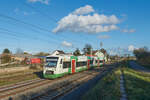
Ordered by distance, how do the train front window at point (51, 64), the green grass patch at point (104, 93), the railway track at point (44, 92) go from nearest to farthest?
the green grass patch at point (104, 93) → the railway track at point (44, 92) → the train front window at point (51, 64)

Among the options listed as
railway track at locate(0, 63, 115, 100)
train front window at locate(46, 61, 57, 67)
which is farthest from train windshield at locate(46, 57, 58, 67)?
railway track at locate(0, 63, 115, 100)

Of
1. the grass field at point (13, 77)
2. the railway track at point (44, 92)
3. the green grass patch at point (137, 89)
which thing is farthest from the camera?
the grass field at point (13, 77)

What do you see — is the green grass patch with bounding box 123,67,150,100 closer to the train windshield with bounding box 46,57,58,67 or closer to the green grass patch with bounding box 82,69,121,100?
the green grass patch with bounding box 82,69,121,100

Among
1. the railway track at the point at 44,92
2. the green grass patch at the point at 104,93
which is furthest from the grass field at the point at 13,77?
the green grass patch at the point at 104,93

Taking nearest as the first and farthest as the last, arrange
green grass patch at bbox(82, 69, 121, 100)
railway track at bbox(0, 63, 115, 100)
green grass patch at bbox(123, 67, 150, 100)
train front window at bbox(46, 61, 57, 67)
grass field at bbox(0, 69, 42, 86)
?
green grass patch at bbox(82, 69, 121, 100) → green grass patch at bbox(123, 67, 150, 100) → railway track at bbox(0, 63, 115, 100) → grass field at bbox(0, 69, 42, 86) → train front window at bbox(46, 61, 57, 67)

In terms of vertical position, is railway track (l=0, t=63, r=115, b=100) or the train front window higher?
the train front window

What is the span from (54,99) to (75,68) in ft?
45.9

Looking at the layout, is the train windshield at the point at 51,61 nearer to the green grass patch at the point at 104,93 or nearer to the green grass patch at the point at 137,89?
the green grass patch at the point at 104,93

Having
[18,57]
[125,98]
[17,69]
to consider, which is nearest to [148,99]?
[125,98]

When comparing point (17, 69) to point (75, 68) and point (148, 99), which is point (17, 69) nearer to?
point (75, 68)

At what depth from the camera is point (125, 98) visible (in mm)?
9094

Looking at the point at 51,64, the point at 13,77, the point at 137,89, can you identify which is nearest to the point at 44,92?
the point at 51,64

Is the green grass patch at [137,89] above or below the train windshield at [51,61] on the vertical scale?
below

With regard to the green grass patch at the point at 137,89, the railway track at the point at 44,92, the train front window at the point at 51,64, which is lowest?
the railway track at the point at 44,92
